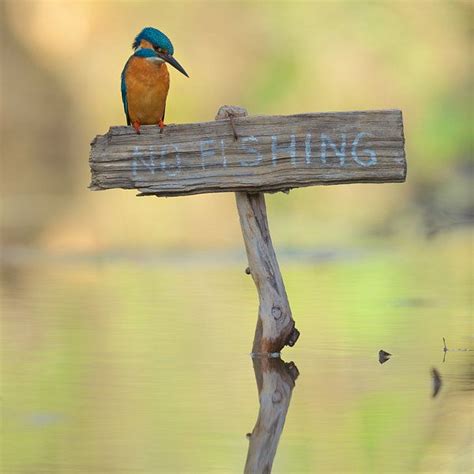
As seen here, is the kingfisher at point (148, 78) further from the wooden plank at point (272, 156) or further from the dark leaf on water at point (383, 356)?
the dark leaf on water at point (383, 356)

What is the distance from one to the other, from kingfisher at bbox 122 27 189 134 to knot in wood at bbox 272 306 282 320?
1.04 meters

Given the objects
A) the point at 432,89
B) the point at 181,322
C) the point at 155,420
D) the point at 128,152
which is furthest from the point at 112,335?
A: the point at 432,89

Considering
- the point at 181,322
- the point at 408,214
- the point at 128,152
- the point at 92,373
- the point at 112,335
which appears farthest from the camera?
the point at 408,214

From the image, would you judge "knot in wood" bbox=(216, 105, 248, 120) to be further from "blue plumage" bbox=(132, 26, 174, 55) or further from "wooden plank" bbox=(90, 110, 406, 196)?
"blue plumage" bbox=(132, 26, 174, 55)

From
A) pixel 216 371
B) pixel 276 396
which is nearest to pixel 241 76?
pixel 216 371

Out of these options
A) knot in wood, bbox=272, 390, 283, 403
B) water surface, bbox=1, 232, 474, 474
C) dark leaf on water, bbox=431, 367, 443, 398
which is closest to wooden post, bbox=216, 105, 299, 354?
water surface, bbox=1, 232, 474, 474

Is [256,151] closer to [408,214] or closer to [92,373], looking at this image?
[92,373]

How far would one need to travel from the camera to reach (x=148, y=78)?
7367 mm

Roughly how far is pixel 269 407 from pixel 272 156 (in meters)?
1.52

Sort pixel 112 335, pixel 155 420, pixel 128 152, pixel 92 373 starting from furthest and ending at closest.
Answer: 1. pixel 112 335
2. pixel 128 152
3. pixel 92 373
4. pixel 155 420

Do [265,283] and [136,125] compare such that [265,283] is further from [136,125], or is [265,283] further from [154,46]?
[154,46]

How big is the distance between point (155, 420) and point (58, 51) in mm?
20387

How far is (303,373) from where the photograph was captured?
6559 millimetres

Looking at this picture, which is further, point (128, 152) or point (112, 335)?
point (112, 335)
